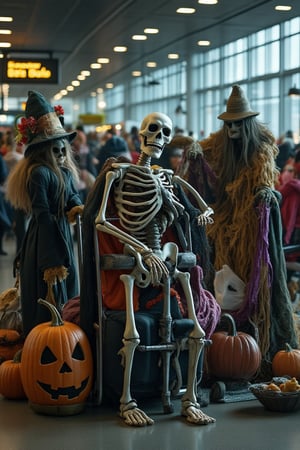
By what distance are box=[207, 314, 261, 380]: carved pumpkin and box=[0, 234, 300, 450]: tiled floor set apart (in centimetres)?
26

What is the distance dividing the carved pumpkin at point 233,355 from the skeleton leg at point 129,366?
2.66ft

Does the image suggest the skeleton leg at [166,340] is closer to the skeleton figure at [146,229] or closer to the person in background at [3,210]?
the skeleton figure at [146,229]

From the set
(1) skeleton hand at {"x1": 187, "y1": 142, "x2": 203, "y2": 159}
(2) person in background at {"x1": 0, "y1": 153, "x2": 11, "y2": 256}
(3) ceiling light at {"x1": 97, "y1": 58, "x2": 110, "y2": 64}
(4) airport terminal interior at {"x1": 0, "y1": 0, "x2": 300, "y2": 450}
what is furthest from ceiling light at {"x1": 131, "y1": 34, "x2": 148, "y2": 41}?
(1) skeleton hand at {"x1": 187, "y1": 142, "x2": 203, "y2": 159}

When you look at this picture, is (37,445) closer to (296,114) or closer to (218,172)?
(218,172)

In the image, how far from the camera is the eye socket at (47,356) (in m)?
5.28

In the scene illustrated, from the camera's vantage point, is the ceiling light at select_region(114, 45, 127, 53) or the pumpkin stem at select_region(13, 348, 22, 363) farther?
the ceiling light at select_region(114, 45, 127, 53)

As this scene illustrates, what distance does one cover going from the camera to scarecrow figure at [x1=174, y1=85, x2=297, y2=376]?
6.29 metres

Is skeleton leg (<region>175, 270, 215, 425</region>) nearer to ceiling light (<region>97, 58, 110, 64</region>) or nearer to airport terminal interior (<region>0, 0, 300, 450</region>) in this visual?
airport terminal interior (<region>0, 0, 300, 450</region>)

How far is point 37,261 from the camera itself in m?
6.03

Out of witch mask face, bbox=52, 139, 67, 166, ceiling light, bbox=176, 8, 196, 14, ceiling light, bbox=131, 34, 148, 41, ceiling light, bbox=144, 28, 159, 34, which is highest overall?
ceiling light, bbox=131, 34, 148, 41

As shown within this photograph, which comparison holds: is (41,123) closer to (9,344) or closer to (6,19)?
(9,344)

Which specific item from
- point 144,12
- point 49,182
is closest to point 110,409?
point 49,182

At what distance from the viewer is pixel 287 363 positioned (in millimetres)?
5988

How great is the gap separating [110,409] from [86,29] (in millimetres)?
10512
